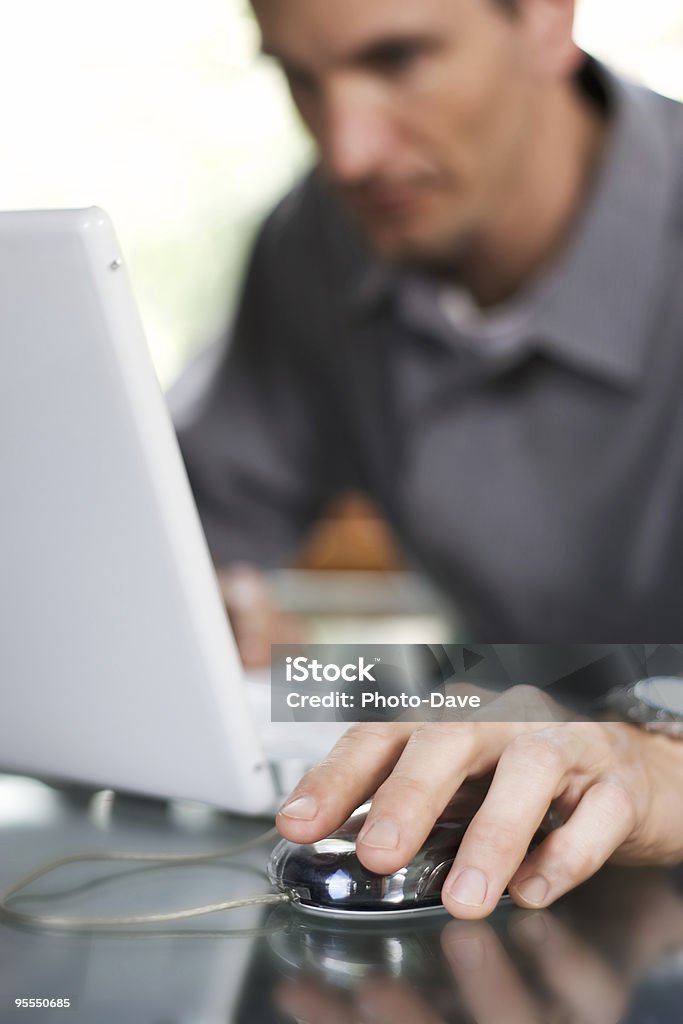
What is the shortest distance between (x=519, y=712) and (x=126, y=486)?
16cm

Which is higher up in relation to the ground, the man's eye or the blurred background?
the man's eye

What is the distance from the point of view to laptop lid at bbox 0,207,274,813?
1.17ft

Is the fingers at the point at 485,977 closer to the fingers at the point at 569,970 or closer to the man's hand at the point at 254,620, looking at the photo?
the fingers at the point at 569,970

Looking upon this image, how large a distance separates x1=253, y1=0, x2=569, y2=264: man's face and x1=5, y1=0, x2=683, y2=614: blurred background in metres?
1.85

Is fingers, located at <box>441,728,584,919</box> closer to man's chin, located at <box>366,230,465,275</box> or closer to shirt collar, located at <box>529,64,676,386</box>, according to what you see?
shirt collar, located at <box>529,64,676,386</box>

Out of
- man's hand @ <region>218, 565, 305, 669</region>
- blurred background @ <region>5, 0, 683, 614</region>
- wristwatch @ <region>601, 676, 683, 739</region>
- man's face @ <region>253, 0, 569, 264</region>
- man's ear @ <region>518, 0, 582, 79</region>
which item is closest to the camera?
wristwatch @ <region>601, 676, 683, 739</region>

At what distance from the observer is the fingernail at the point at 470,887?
13.2 inches

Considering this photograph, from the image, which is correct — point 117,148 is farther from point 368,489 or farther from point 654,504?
point 654,504

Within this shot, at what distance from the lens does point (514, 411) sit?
119cm

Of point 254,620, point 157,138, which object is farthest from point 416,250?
point 157,138

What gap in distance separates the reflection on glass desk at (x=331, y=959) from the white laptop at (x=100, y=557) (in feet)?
0.16

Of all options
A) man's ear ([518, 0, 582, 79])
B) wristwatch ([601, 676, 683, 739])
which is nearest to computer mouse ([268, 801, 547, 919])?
wristwatch ([601, 676, 683, 739])

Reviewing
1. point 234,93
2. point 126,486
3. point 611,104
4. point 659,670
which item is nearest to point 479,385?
point 611,104

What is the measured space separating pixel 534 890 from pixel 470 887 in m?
0.03
